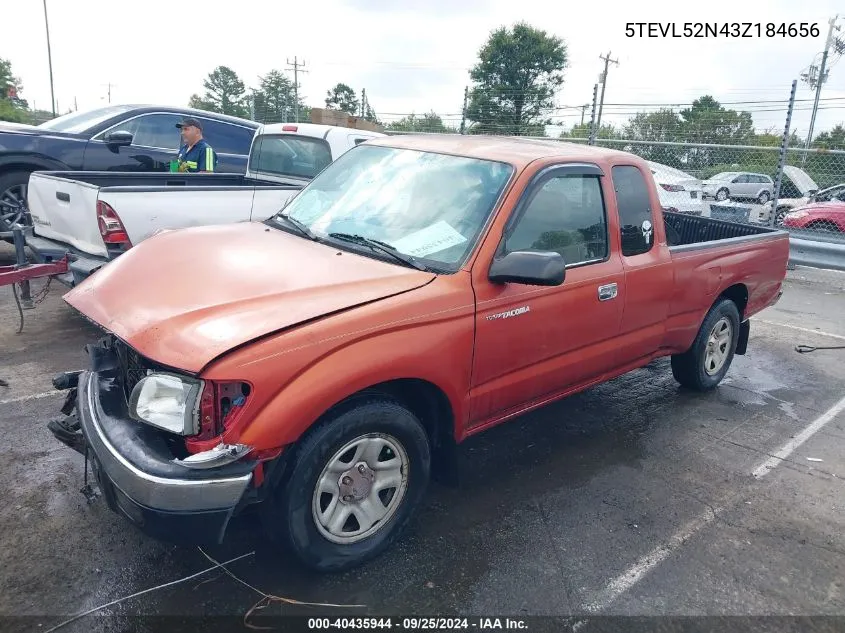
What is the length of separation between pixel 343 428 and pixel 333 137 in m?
5.63

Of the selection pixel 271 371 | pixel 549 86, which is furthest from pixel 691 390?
pixel 549 86

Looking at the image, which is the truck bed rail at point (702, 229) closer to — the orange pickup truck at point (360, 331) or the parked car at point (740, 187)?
the orange pickup truck at point (360, 331)

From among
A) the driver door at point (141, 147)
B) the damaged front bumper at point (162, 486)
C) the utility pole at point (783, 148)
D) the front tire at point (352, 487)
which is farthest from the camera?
the utility pole at point (783, 148)

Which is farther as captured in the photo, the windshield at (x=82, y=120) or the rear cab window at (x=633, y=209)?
the windshield at (x=82, y=120)

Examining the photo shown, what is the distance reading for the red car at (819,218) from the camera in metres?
12.9

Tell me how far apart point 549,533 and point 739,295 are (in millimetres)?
3092

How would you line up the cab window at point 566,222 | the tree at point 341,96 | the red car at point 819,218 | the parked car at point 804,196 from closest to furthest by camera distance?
the cab window at point 566,222
the parked car at point 804,196
the red car at point 819,218
the tree at point 341,96

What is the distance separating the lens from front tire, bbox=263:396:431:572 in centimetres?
258

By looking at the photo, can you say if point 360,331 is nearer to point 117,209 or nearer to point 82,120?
point 117,209

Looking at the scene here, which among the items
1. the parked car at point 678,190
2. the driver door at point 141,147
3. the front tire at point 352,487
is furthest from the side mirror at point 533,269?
the parked car at point 678,190

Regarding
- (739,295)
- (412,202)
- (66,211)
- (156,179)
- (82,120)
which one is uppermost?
(82,120)

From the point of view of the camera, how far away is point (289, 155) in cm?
785

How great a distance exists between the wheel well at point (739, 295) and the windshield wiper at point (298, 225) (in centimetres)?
335

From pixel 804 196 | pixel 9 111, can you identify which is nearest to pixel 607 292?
pixel 804 196
